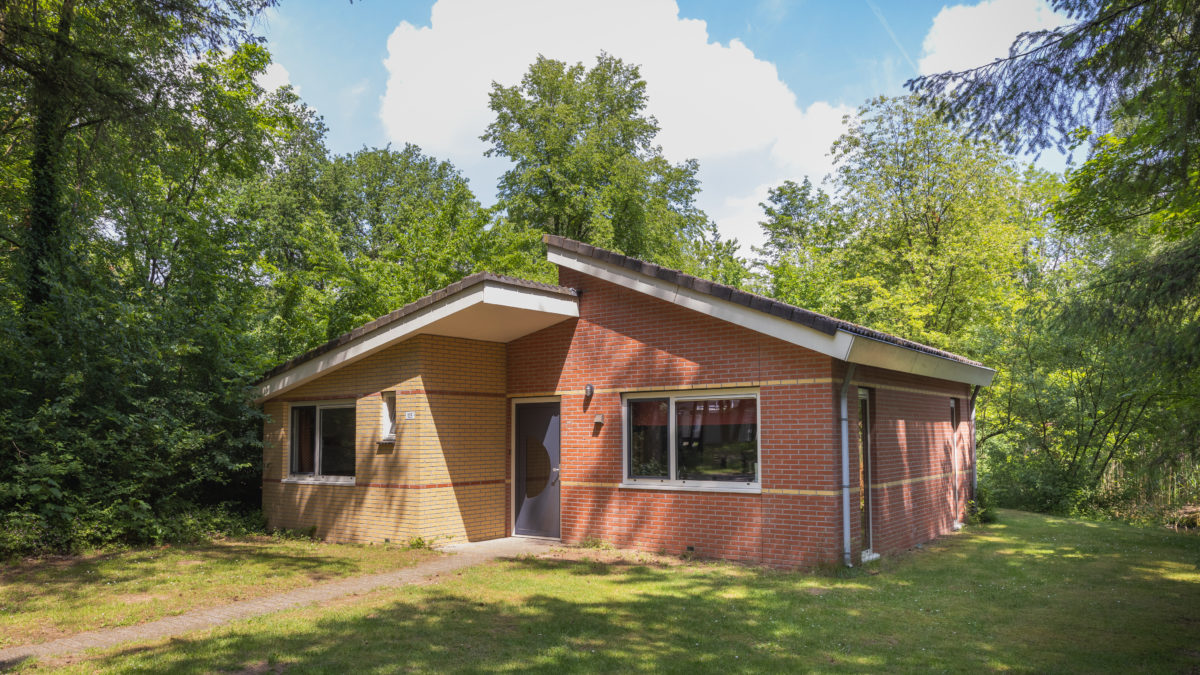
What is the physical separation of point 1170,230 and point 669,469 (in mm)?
8641

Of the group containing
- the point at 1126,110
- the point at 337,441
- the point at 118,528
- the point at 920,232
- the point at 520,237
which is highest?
the point at 920,232

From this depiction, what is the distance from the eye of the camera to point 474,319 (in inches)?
436

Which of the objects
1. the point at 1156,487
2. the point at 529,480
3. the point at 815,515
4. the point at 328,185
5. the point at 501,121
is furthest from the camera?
the point at 328,185

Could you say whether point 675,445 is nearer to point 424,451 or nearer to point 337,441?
point 424,451

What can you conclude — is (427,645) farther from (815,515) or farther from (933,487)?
(933,487)

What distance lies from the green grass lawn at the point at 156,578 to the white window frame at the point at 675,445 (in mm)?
3204

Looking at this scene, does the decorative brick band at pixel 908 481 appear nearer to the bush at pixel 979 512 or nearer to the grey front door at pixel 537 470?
the bush at pixel 979 512

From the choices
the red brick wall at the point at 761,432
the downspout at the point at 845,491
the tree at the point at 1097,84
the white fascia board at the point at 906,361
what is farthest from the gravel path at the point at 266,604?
the tree at the point at 1097,84

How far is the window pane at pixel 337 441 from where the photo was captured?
41.1 feet

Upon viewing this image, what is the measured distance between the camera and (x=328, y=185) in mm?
33188

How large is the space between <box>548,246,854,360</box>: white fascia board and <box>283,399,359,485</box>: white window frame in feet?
14.4

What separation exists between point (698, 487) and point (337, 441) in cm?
645

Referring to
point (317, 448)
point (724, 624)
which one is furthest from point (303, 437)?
point (724, 624)

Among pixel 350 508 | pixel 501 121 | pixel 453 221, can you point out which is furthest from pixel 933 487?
pixel 501 121
